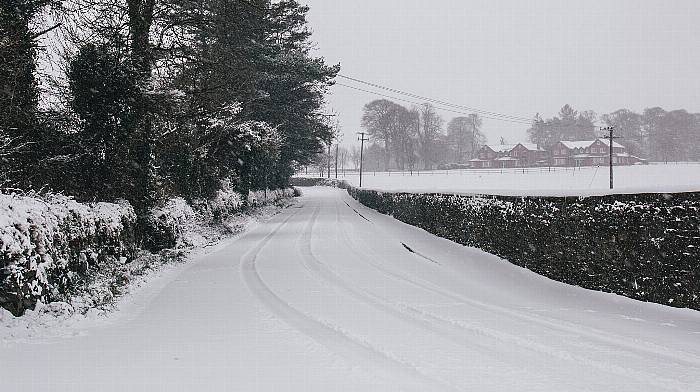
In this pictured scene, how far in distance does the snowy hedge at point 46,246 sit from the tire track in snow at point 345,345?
272 centimetres

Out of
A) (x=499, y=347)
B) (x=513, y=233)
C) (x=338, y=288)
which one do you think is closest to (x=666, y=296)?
(x=499, y=347)

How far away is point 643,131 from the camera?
391 feet

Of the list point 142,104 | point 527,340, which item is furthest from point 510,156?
point 527,340

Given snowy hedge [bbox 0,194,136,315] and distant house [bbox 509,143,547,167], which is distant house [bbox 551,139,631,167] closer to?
distant house [bbox 509,143,547,167]

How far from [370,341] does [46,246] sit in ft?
14.3

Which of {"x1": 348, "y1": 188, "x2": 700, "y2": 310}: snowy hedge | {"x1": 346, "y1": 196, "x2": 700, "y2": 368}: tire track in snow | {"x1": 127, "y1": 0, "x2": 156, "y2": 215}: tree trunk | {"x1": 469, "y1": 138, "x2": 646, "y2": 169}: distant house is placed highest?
{"x1": 469, "y1": 138, "x2": 646, "y2": 169}: distant house

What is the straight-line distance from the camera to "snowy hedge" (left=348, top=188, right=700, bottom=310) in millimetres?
6117

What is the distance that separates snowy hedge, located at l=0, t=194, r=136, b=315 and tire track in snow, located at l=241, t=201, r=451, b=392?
272 centimetres

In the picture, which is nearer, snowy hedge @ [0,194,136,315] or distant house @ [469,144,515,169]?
snowy hedge @ [0,194,136,315]

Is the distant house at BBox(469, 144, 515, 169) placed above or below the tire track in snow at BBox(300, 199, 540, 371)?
above

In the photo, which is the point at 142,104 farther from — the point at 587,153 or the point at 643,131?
the point at 643,131

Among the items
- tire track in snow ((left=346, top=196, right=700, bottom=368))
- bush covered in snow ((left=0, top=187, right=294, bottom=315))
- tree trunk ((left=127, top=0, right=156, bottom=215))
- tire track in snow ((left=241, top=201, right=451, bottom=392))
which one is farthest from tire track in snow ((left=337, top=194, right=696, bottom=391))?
tree trunk ((left=127, top=0, right=156, bottom=215))

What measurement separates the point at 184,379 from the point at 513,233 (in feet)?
25.6

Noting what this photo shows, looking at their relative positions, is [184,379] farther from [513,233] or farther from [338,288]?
[513,233]
